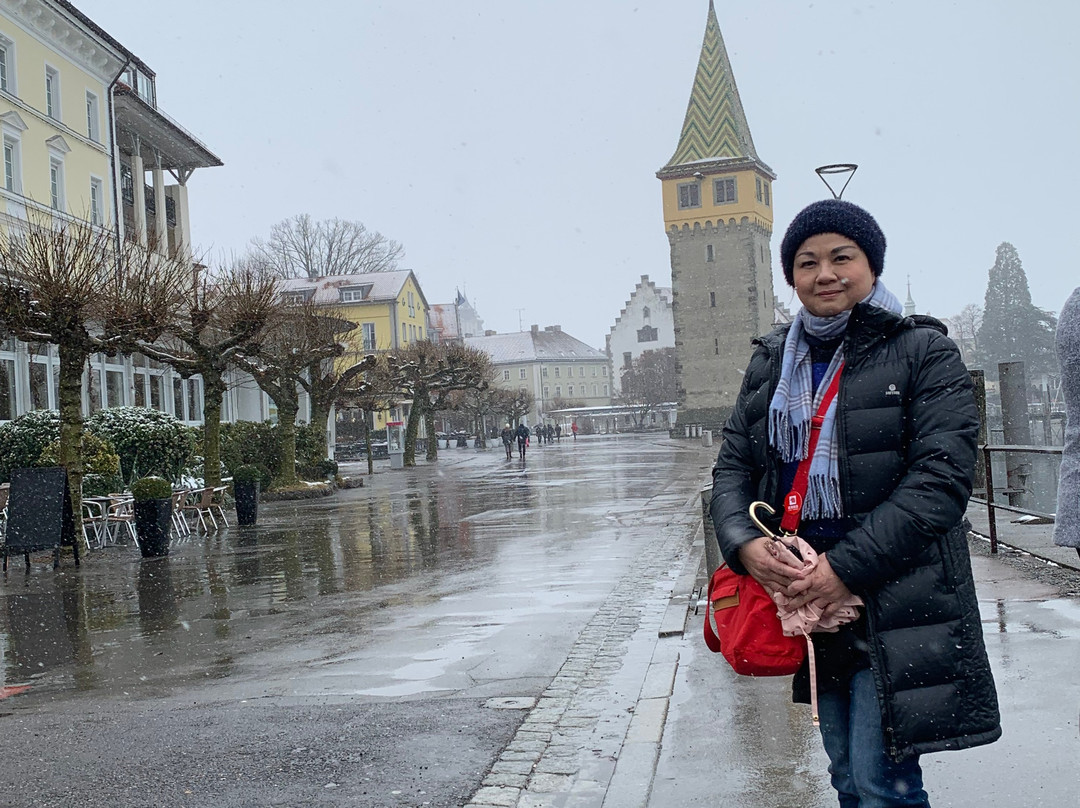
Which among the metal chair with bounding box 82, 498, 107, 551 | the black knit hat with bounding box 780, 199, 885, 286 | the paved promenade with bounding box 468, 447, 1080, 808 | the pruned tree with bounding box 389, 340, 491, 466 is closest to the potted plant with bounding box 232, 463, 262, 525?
the metal chair with bounding box 82, 498, 107, 551

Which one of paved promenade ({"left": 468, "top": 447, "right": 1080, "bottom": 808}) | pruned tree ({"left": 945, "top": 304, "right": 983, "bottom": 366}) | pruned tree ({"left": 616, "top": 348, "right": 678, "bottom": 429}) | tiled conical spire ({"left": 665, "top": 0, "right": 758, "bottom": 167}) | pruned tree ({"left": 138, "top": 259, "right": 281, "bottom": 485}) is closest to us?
paved promenade ({"left": 468, "top": 447, "right": 1080, "bottom": 808})

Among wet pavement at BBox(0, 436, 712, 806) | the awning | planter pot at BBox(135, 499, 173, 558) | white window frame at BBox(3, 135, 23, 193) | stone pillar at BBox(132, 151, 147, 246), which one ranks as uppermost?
the awning

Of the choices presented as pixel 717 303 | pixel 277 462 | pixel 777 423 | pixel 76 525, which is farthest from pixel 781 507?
pixel 717 303

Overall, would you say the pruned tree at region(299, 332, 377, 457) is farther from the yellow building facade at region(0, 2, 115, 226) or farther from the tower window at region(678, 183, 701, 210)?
the tower window at region(678, 183, 701, 210)

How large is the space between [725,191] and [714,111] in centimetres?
603

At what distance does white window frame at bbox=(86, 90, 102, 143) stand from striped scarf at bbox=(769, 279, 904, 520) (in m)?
34.7

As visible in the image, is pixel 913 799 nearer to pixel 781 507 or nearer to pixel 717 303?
pixel 781 507

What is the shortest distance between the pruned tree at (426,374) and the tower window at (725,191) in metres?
40.3

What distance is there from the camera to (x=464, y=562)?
1356 centimetres

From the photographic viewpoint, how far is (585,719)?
19.8ft

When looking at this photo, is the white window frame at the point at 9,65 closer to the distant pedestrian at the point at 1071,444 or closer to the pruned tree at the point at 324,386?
the pruned tree at the point at 324,386

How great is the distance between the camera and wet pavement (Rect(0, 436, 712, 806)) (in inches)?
208

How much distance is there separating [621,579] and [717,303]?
7927 centimetres

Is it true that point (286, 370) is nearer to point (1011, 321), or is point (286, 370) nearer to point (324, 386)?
point (324, 386)
